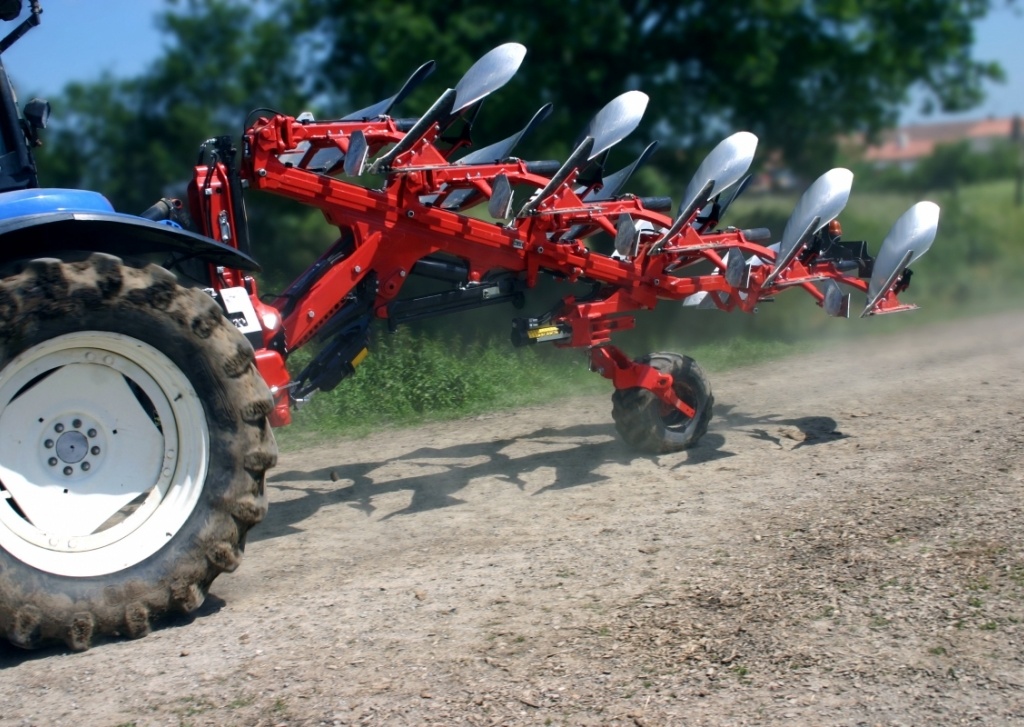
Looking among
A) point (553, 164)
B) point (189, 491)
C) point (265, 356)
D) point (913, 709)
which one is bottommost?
point (913, 709)

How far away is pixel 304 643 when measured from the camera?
3.97 m

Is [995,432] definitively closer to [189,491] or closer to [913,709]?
[913,709]

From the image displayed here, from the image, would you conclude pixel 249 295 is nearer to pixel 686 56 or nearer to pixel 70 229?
pixel 70 229

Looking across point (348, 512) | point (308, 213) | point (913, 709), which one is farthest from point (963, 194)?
point (913, 709)

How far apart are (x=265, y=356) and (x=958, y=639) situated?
3.24 m

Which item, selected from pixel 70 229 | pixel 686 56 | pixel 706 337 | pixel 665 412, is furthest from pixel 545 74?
pixel 70 229

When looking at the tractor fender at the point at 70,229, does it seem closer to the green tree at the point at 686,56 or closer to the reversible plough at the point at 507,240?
the reversible plough at the point at 507,240

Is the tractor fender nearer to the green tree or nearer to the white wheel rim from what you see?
the white wheel rim

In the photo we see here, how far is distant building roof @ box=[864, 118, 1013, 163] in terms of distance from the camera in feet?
41.5

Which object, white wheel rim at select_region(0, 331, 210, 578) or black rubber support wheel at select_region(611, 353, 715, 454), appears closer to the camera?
white wheel rim at select_region(0, 331, 210, 578)

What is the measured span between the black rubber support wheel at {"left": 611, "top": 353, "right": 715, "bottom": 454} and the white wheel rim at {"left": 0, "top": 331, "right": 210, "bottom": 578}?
301cm

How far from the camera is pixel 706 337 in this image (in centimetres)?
1097

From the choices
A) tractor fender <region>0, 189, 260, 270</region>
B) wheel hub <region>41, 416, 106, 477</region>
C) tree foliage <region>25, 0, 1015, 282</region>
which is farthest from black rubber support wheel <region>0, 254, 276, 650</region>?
tree foliage <region>25, 0, 1015, 282</region>

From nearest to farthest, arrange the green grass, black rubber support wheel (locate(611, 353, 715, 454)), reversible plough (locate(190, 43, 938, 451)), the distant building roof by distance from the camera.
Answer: reversible plough (locate(190, 43, 938, 451)), black rubber support wheel (locate(611, 353, 715, 454)), the green grass, the distant building roof
